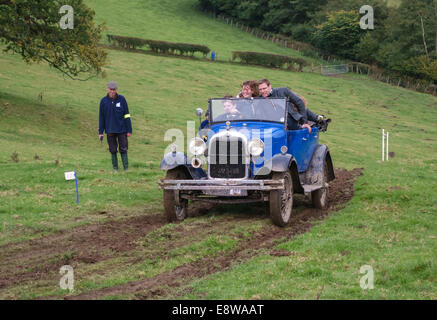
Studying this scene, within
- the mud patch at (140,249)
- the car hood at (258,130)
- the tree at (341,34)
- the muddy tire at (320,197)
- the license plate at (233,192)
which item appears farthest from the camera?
the tree at (341,34)

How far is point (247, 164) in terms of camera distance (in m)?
11.0

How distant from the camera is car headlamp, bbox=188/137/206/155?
1159 cm

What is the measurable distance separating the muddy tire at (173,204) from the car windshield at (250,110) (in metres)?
1.53

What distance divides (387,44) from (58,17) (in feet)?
163

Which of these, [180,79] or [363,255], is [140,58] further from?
[363,255]

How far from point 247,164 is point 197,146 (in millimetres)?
1227

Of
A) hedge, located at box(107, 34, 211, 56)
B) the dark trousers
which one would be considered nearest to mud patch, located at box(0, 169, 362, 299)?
the dark trousers

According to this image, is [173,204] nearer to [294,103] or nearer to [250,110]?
[250,110]

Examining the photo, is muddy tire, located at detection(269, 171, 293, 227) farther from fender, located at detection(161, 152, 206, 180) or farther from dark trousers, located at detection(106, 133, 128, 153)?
dark trousers, located at detection(106, 133, 128, 153)

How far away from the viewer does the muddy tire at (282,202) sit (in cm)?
1033

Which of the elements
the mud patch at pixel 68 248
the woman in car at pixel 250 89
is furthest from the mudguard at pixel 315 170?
the mud patch at pixel 68 248

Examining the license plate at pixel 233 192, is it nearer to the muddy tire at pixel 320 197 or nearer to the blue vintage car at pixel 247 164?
the blue vintage car at pixel 247 164

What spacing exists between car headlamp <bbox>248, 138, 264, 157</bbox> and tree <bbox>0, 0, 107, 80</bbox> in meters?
15.3

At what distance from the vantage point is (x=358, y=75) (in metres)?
61.0
